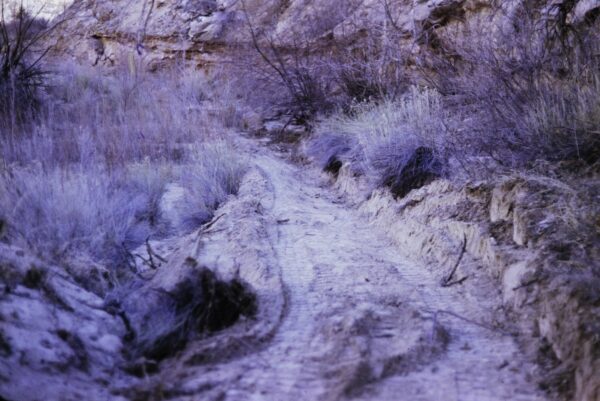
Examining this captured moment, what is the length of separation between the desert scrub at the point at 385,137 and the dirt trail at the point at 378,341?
1452 mm

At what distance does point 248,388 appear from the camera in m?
2.25

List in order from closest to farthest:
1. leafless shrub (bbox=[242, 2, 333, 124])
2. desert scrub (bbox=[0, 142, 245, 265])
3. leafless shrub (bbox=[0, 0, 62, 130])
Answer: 1. desert scrub (bbox=[0, 142, 245, 265])
2. leafless shrub (bbox=[0, 0, 62, 130])
3. leafless shrub (bbox=[242, 2, 333, 124])

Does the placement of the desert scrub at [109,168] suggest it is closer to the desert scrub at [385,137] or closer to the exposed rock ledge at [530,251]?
the desert scrub at [385,137]

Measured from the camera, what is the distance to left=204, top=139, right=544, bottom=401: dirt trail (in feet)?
7.33

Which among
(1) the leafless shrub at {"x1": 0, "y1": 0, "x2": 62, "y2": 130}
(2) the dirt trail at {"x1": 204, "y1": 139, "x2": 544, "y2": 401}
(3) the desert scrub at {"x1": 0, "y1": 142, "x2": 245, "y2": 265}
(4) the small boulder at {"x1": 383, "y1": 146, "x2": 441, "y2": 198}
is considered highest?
(1) the leafless shrub at {"x1": 0, "y1": 0, "x2": 62, "y2": 130}

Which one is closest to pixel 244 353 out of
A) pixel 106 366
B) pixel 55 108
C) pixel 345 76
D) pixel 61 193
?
pixel 106 366

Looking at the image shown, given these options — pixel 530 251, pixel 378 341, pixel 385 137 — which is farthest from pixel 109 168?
pixel 530 251

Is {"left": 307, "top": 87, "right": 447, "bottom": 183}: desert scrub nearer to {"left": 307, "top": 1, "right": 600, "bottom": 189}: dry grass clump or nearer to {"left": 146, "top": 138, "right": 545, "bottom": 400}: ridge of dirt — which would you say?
{"left": 307, "top": 1, "right": 600, "bottom": 189}: dry grass clump

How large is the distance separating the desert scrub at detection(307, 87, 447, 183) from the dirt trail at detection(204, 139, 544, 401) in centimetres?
145

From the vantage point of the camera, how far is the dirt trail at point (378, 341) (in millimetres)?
2234

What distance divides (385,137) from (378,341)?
10.7 ft

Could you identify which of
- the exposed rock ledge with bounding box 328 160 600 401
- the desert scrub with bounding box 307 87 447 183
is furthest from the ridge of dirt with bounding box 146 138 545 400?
the desert scrub with bounding box 307 87 447 183

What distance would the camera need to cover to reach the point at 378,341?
99.8 inches

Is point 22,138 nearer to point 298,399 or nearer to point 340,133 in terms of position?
point 340,133
